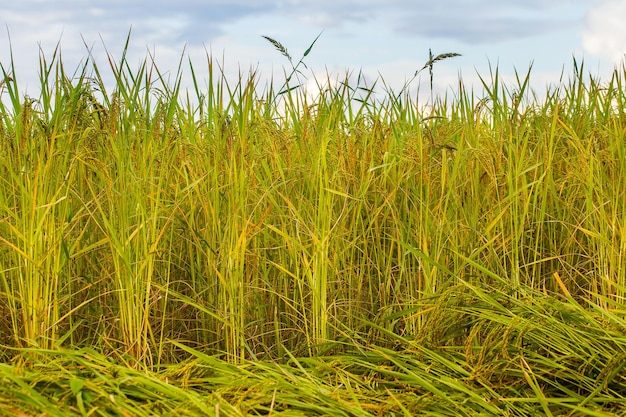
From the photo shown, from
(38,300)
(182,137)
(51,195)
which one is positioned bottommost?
(38,300)

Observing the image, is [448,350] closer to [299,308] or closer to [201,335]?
[299,308]

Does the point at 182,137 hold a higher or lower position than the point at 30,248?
higher

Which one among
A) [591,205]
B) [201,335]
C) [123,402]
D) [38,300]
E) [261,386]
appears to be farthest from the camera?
[591,205]

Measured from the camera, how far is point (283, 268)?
231cm

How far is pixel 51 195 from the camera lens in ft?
7.83

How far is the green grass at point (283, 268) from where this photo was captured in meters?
2.01

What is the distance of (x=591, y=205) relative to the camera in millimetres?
2799

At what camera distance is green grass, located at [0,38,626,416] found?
201 cm

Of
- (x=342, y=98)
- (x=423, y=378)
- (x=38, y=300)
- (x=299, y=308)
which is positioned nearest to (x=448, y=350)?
(x=423, y=378)

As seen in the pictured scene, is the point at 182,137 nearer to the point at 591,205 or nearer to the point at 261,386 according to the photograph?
the point at 261,386

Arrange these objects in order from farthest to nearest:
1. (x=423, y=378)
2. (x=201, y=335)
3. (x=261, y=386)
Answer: (x=201, y=335)
(x=423, y=378)
(x=261, y=386)

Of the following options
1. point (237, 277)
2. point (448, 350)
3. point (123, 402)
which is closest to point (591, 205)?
point (448, 350)

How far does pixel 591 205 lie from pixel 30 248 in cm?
194

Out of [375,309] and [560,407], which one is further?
[375,309]
